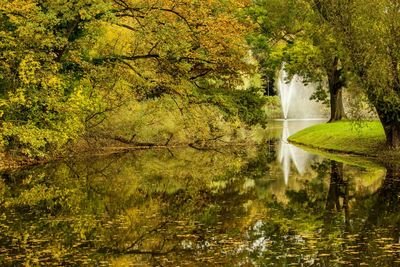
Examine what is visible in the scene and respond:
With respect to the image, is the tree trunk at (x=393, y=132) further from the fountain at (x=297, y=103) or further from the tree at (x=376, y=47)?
the fountain at (x=297, y=103)

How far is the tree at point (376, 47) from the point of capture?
95.6 feet

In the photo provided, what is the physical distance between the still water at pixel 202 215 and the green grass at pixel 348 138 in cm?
346

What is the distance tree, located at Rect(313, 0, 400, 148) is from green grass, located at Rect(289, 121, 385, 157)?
204 cm

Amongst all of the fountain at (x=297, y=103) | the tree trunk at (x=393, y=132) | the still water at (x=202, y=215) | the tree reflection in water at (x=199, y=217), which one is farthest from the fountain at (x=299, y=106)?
the tree reflection in water at (x=199, y=217)

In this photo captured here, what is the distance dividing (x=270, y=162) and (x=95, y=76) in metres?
10.8

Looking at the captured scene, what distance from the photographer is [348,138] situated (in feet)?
127

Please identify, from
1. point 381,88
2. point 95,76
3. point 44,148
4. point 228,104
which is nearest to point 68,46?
point 95,76

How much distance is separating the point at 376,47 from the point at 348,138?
1010 cm

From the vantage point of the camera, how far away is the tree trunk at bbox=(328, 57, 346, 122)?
49000 millimetres

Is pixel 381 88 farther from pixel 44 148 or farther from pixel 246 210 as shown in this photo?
pixel 44 148

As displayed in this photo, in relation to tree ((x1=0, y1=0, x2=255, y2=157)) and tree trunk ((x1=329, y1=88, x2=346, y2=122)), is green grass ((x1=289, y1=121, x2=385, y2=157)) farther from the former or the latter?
tree ((x1=0, y1=0, x2=255, y2=157))

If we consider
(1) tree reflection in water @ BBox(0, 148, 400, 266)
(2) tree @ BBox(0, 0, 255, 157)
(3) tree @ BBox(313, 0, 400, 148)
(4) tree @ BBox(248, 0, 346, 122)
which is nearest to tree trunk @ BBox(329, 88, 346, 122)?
(4) tree @ BBox(248, 0, 346, 122)

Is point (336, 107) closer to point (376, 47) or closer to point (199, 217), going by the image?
point (376, 47)

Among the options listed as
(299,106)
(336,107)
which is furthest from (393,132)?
(299,106)
